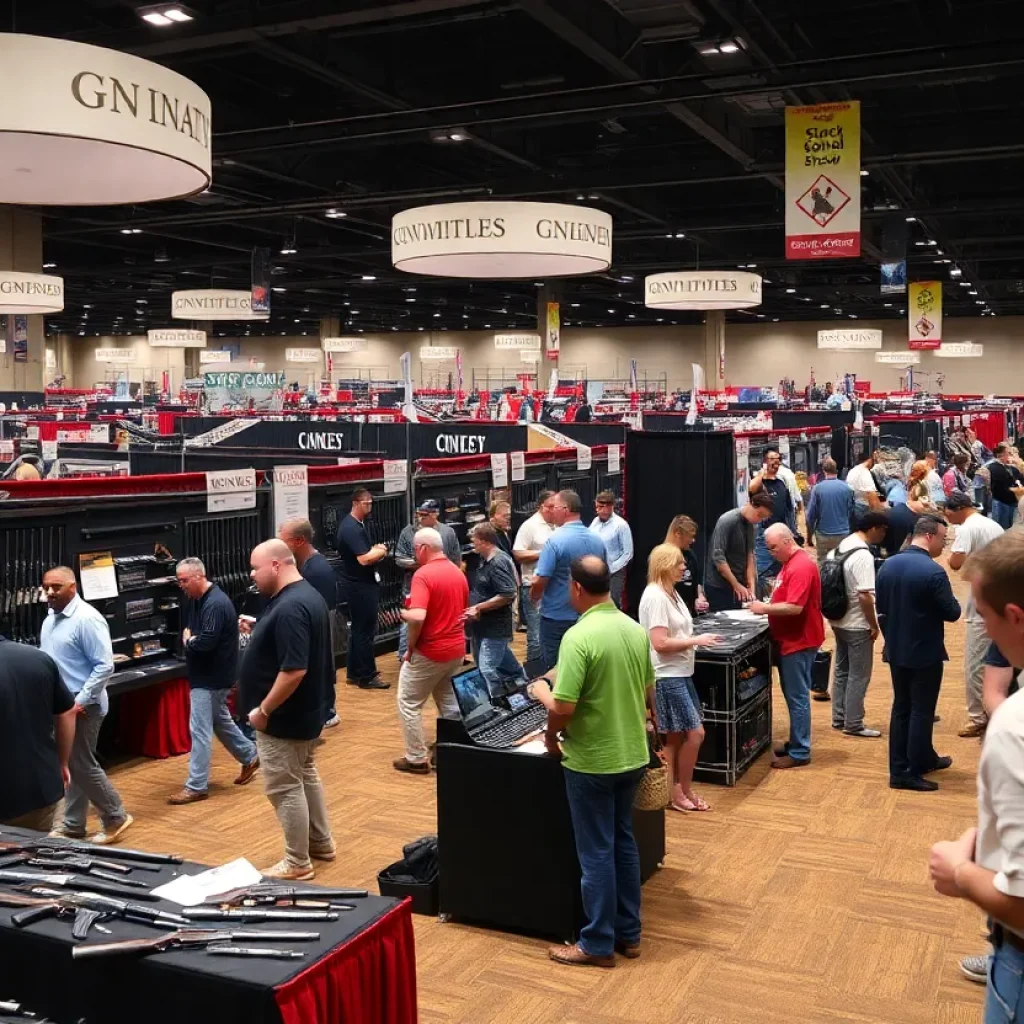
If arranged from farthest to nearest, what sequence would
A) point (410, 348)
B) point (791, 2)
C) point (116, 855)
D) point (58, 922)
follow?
point (410, 348) → point (791, 2) → point (116, 855) → point (58, 922)

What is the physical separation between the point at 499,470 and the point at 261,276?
42.1 feet

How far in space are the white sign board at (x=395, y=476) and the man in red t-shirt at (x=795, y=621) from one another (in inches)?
155

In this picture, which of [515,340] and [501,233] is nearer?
[501,233]

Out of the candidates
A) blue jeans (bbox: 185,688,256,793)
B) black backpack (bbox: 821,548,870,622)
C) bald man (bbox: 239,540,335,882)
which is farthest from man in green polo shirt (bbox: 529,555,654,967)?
black backpack (bbox: 821,548,870,622)

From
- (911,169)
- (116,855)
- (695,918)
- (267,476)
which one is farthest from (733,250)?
(116,855)

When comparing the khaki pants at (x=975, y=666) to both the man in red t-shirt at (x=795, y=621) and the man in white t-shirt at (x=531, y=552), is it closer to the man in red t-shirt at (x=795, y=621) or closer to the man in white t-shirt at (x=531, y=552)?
the man in red t-shirt at (x=795, y=621)

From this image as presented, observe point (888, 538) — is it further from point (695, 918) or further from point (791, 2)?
point (695, 918)

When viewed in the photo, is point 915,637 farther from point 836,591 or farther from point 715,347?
point 715,347

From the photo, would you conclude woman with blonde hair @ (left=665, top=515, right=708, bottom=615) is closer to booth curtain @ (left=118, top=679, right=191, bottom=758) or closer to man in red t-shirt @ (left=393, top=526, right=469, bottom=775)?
man in red t-shirt @ (left=393, top=526, right=469, bottom=775)

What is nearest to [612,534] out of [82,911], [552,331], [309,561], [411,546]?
[411,546]

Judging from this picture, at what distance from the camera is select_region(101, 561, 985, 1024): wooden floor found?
402 centimetres

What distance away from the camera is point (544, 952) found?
14.4 ft

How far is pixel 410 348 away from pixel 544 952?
43086 mm

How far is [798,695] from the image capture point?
6.55m
